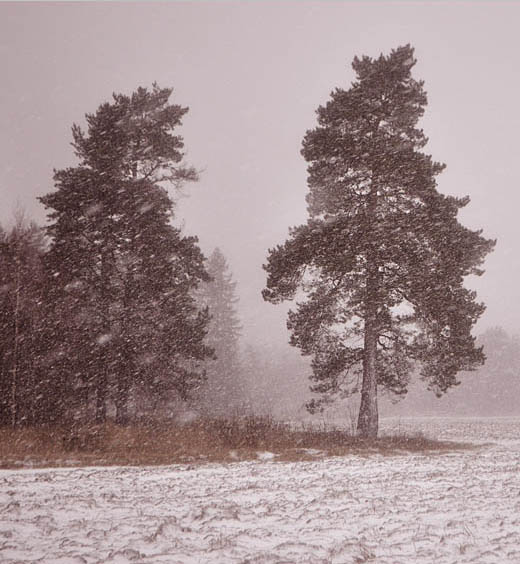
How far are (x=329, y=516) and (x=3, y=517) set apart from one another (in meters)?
3.62

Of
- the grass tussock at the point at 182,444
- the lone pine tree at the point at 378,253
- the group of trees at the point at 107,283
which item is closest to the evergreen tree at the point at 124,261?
the group of trees at the point at 107,283

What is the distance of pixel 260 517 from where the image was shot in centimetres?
550

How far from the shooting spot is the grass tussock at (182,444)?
11945mm

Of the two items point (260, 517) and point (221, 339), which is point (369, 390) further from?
point (221, 339)

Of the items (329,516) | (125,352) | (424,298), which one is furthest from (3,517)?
(424,298)

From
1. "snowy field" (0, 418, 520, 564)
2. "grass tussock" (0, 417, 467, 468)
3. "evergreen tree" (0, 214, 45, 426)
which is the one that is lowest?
"grass tussock" (0, 417, 467, 468)

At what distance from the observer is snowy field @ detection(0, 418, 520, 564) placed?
13.5 ft

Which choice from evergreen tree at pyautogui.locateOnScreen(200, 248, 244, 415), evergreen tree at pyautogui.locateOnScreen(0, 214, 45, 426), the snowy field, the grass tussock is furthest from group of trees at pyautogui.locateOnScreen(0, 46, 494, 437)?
evergreen tree at pyautogui.locateOnScreen(200, 248, 244, 415)

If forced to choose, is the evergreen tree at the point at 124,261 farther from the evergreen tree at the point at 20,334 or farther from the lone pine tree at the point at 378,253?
the lone pine tree at the point at 378,253

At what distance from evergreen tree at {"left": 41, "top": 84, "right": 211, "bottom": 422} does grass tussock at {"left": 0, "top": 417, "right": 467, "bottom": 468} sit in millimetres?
2730

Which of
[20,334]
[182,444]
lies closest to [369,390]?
[182,444]

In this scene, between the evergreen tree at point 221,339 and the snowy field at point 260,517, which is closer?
the snowy field at point 260,517

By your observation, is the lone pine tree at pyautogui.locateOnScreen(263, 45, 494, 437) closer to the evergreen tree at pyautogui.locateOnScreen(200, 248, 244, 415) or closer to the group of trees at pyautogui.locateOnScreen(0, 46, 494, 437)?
the group of trees at pyautogui.locateOnScreen(0, 46, 494, 437)

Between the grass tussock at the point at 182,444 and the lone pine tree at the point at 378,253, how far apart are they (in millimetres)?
1884
